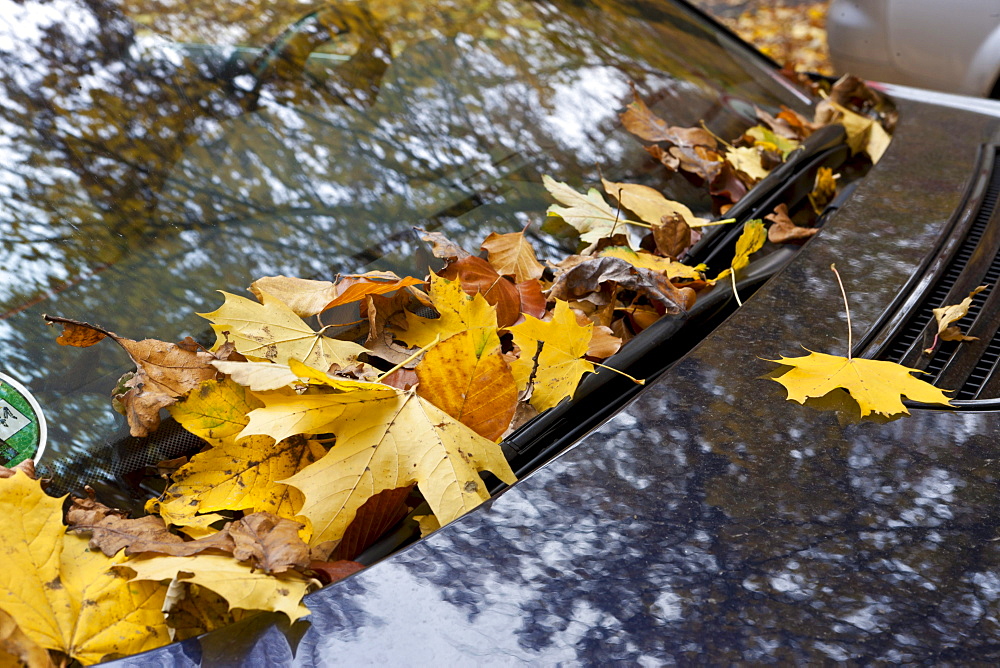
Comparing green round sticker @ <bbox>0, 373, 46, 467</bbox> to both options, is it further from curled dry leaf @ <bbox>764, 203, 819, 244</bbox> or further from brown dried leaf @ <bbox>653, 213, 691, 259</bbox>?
curled dry leaf @ <bbox>764, 203, 819, 244</bbox>

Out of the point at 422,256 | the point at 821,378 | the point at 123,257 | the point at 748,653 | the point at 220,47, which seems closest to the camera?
the point at 748,653

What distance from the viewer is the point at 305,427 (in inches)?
35.4

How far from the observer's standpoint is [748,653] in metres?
0.72

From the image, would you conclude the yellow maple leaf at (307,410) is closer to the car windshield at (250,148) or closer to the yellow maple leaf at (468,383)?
the yellow maple leaf at (468,383)

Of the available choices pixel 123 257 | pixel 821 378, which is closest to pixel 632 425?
pixel 821 378

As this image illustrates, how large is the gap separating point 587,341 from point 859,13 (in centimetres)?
307

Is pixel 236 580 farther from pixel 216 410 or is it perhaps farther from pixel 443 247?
pixel 443 247

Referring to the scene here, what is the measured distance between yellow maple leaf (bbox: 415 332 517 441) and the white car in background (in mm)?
2941

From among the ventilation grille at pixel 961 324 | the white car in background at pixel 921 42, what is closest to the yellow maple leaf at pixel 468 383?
the ventilation grille at pixel 961 324

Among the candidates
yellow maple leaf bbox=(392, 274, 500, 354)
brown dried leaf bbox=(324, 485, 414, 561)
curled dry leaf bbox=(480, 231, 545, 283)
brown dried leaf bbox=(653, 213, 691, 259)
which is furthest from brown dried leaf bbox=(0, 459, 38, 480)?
brown dried leaf bbox=(653, 213, 691, 259)

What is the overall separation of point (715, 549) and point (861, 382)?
0.37 metres

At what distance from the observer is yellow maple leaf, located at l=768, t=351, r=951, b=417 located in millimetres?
1006

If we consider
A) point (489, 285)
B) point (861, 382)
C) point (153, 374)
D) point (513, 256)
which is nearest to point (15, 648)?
point (153, 374)

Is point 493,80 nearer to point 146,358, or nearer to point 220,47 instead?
point 220,47
